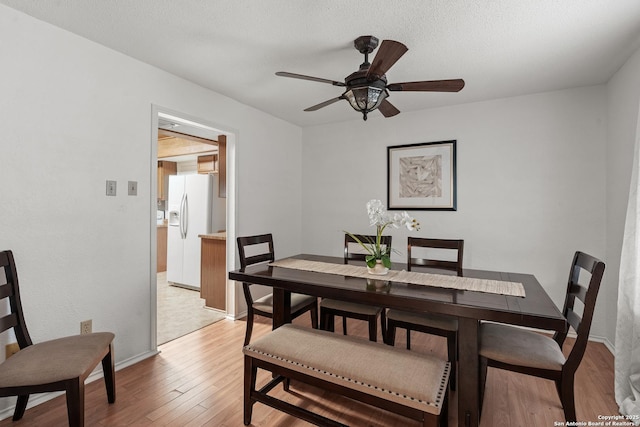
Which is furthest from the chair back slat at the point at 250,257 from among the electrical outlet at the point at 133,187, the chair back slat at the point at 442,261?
the chair back slat at the point at 442,261

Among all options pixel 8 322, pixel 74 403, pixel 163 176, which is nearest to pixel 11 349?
pixel 8 322

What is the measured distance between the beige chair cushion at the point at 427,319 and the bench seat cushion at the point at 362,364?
21.1 inches

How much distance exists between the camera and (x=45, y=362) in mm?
1559

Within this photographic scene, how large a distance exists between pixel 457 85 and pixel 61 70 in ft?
8.57

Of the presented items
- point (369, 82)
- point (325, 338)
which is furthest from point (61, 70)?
point (325, 338)

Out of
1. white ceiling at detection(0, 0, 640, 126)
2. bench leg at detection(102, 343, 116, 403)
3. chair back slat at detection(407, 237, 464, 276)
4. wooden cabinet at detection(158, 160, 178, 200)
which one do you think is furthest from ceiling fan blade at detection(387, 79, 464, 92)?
wooden cabinet at detection(158, 160, 178, 200)

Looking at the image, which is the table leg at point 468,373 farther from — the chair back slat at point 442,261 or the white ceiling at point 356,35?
the white ceiling at point 356,35

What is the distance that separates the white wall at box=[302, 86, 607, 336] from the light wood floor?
3.58 ft

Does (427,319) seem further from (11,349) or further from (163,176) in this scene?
(163,176)

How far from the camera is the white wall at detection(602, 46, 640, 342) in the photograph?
2369 mm

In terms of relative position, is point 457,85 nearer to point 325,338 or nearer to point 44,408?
point 325,338

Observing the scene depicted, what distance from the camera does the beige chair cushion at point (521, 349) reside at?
1.64 metres

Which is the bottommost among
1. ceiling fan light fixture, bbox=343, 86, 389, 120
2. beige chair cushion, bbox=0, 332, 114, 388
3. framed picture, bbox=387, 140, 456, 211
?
beige chair cushion, bbox=0, 332, 114, 388

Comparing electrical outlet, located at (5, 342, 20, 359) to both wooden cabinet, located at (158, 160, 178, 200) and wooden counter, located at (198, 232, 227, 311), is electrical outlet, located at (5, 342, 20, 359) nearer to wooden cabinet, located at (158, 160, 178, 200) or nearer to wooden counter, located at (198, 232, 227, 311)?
wooden counter, located at (198, 232, 227, 311)
